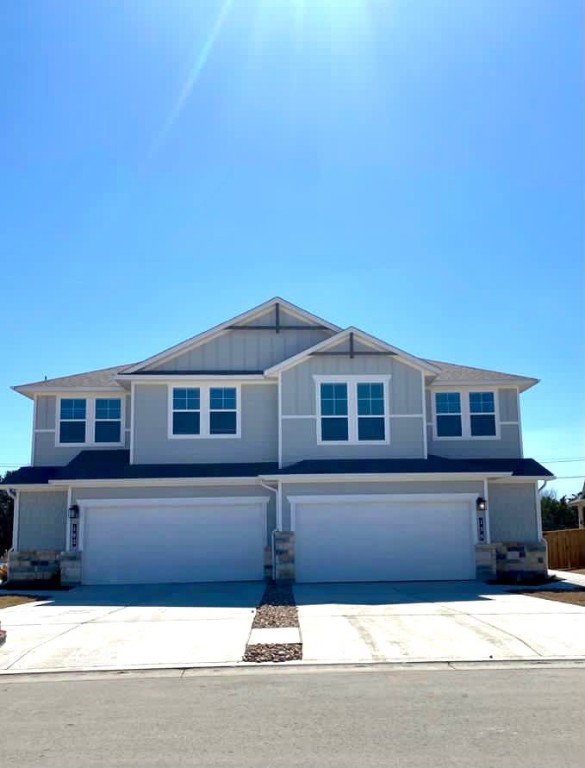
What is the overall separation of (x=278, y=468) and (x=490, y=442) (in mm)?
7316

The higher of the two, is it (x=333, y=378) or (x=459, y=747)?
(x=333, y=378)

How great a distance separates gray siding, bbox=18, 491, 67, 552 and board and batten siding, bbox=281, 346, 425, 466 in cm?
728

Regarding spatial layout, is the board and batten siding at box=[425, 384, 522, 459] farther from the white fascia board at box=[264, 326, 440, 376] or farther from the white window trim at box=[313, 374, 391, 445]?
the white window trim at box=[313, 374, 391, 445]

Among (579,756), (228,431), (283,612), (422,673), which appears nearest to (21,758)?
(579,756)

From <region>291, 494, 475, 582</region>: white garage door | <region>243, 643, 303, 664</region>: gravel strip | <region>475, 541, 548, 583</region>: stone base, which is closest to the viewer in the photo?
<region>243, 643, 303, 664</region>: gravel strip

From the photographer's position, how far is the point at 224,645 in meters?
11.6

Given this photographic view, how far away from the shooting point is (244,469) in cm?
2223

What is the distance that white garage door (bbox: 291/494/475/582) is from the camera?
821 inches

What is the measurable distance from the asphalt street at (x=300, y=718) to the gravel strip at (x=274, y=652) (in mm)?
671

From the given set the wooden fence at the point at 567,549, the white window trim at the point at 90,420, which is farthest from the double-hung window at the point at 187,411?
the wooden fence at the point at 567,549

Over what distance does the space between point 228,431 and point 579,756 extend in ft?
58.0

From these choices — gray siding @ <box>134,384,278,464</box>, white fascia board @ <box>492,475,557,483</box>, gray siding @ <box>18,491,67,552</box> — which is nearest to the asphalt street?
gray siding @ <box>134,384,278,464</box>

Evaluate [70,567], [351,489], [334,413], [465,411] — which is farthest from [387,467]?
[70,567]

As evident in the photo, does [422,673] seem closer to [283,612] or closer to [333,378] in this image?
[283,612]
